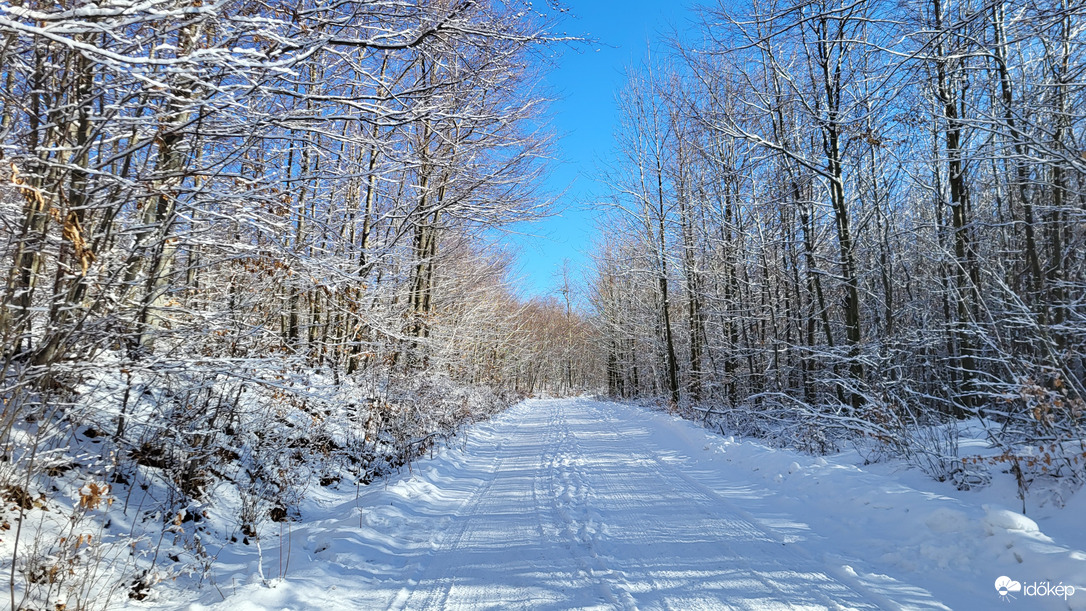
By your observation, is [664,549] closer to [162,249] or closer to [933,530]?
[933,530]

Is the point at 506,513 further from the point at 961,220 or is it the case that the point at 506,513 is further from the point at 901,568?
the point at 961,220

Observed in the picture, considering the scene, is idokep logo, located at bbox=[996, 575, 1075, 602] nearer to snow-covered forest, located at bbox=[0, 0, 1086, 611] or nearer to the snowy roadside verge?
the snowy roadside verge

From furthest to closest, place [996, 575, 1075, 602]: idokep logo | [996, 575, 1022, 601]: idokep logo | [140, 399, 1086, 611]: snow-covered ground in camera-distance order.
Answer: [140, 399, 1086, 611]: snow-covered ground, [996, 575, 1022, 601]: idokep logo, [996, 575, 1075, 602]: idokep logo

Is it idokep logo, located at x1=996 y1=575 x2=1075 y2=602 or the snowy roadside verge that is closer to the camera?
idokep logo, located at x1=996 y1=575 x2=1075 y2=602

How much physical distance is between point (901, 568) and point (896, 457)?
3069 millimetres

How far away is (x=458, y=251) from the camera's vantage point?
1511 centimetres

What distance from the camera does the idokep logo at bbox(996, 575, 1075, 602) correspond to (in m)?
2.88

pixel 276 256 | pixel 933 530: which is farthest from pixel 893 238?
pixel 276 256

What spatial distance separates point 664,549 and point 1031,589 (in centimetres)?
222

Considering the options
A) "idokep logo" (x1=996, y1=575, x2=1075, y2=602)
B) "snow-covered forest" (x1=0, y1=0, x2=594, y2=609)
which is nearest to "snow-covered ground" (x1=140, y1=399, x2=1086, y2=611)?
"idokep logo" (x1=996, y1=575, x2=1075, y2=602)

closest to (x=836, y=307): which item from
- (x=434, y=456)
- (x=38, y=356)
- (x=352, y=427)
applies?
(x=434, y=456)

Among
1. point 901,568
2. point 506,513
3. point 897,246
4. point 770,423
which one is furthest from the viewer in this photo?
point 897,246

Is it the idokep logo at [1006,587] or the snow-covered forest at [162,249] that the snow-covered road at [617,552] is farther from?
the snow-covered forest at [162,249]

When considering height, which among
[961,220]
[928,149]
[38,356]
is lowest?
[38,356]
